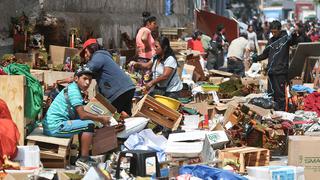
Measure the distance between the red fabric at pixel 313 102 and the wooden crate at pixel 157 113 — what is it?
3168 mm

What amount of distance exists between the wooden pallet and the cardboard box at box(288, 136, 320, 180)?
276 centimetres

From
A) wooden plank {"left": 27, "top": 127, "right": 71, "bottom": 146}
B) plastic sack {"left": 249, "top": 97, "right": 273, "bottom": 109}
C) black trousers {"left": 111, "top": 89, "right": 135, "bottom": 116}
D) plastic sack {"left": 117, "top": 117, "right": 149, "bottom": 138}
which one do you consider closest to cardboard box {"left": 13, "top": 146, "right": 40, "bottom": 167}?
wooden plank {"left": 27, "top": 127, "right": 71, "bottom": 146}

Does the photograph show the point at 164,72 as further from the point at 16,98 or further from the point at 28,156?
the point at 28,156

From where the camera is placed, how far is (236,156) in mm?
10359

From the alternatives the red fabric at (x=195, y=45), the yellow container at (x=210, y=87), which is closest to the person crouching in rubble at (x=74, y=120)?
the yellow container at (x=210, y=87)

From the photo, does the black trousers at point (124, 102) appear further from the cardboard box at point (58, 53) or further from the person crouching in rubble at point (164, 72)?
the cardboard box at point (58, 53)

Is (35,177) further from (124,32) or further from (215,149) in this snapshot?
(124,32)

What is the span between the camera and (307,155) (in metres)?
10.0

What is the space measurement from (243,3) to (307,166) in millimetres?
82877

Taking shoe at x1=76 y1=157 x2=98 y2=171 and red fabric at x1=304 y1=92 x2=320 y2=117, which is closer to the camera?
shoe at x1=76 y1=157 x2=98 y2=171

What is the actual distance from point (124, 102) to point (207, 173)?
119 inches

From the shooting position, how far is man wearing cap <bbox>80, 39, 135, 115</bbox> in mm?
11211

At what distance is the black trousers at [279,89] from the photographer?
15.3 meters

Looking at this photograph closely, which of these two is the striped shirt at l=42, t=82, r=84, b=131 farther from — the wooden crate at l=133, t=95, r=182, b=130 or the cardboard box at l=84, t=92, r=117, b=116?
the wooden crate at l=133, t=95, r=182, b=130
